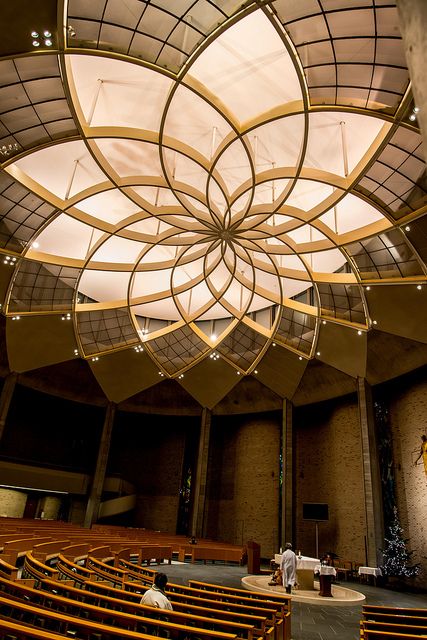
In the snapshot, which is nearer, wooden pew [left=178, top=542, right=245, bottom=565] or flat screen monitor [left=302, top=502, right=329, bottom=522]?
flat screen monitor [left=302, top=502, right=329, bottom=522]

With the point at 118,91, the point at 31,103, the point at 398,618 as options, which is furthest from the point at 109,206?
the point at 398,618

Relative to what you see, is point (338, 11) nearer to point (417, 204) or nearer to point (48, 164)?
point (417, 204)

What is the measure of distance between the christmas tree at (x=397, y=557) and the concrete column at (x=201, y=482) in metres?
12.3

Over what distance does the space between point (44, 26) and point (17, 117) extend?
154 inches

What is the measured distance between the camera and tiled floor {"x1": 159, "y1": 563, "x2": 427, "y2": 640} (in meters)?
9.08

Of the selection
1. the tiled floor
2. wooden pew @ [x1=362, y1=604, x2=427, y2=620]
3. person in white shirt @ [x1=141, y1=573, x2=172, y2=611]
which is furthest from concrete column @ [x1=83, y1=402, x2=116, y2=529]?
person in white shirt @ [x1=141, y1=573, x2=172, y2=611]

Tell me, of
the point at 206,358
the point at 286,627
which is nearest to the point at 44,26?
the point at 286,627

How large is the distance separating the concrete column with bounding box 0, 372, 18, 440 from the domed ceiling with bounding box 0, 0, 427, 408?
5.60ft

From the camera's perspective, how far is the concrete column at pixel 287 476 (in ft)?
85.1

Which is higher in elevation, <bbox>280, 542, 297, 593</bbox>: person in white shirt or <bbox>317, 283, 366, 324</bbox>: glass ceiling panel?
<bbox>317, 283, 366, 324</bbox>: glass ceiling panel

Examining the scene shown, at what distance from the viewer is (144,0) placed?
10.6 metres

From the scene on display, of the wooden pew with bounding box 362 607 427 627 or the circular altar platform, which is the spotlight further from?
the circular altar platform

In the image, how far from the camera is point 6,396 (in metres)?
26.7

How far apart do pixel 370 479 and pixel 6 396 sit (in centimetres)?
2251
